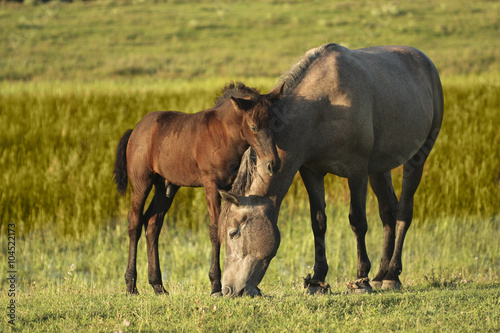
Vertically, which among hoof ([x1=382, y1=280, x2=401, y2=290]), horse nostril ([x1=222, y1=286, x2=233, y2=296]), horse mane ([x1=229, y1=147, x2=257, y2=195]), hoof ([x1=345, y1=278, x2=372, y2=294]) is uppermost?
horse mane ([x1=229, y1=147, x2=257, y2=195])

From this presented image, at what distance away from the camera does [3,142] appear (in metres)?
11.3

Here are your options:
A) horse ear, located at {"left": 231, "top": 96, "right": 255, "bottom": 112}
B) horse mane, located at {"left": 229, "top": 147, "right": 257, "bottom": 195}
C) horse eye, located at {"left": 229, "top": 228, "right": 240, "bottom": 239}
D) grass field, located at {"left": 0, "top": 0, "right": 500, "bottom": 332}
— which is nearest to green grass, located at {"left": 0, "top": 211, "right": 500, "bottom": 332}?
grass field, located at {"left": 0, "top": 0, "right": 500, "bottom": 332}

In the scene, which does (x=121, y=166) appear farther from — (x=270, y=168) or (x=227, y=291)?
(x=270, y=168)

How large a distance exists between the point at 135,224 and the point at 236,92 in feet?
5.83

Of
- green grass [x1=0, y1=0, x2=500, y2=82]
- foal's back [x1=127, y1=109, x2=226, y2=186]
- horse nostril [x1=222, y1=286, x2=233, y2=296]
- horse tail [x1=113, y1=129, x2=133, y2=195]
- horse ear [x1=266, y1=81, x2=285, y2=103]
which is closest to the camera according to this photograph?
horse ear [x1=266, y1=81, x2=285, y2=103]

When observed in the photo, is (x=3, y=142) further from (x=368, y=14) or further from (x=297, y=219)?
(x=368, y=14)

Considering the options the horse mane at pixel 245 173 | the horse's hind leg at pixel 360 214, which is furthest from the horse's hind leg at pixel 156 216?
the horse's hind leg at pixel 360 214

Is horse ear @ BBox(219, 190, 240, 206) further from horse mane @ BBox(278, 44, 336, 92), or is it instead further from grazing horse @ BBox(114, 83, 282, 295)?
horse mane @ BBox(278, 44, 336, 92)

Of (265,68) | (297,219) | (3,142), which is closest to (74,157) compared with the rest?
(3,142)

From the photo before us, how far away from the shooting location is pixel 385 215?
283 inches

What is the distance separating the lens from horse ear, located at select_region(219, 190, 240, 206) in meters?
4.98

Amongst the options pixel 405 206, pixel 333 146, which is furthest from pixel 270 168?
pixel 405 206

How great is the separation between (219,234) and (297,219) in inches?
203

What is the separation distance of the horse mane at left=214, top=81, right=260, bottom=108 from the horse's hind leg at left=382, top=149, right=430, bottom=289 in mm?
2868
